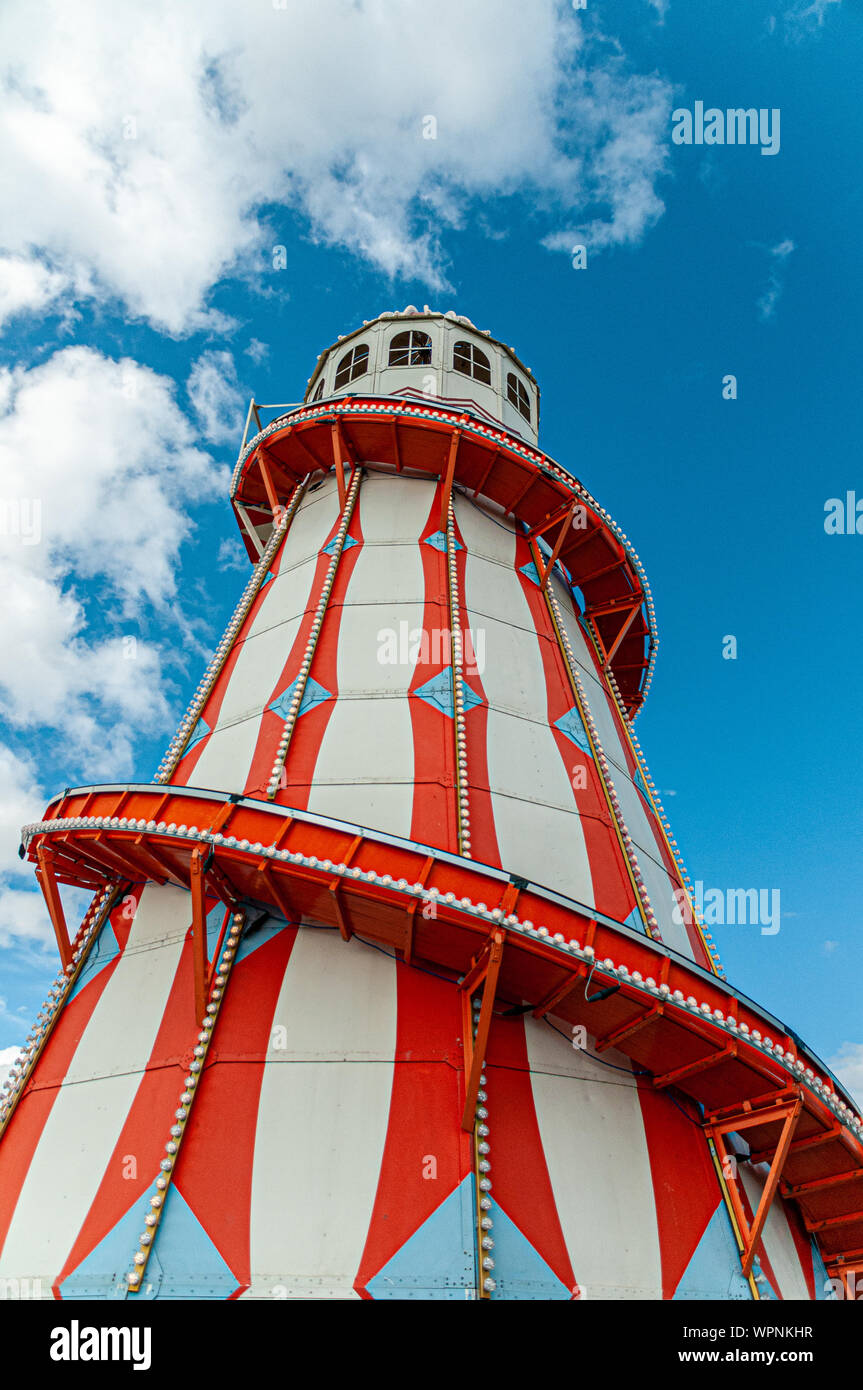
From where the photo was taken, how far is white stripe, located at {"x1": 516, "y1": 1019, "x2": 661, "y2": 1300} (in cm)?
905

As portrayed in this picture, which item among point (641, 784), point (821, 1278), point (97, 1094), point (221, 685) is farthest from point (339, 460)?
point (821, 1278)

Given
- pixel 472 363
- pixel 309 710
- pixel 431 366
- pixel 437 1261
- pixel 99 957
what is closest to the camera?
pixel 437 1261

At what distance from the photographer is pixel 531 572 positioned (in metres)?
18.6

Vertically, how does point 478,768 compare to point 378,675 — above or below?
below

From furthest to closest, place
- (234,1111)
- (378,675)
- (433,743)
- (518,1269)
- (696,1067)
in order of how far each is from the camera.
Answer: (378,675) → (433,743) → (696,1067) → (234,1111) → (518,1269)

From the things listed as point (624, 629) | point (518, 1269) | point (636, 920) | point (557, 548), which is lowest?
point (518, 1269)

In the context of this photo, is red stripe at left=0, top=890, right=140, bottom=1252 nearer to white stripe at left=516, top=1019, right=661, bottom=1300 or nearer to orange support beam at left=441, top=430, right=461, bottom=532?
white stripe at left=516, top=1019, right=661, bottom=1300

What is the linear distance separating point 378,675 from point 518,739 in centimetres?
269

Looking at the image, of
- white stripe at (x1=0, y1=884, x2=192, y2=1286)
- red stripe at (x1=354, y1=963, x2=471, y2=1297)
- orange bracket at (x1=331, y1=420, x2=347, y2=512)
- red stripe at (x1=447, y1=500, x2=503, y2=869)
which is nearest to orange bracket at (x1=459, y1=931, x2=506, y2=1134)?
red stripe at (x1=354, y1=963, x2=471, y2=1297)

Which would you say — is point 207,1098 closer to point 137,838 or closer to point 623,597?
point 137,838

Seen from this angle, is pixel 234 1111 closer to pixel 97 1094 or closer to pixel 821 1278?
pixel 97 1094

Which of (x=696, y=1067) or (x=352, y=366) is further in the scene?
(x=352, y=366)
